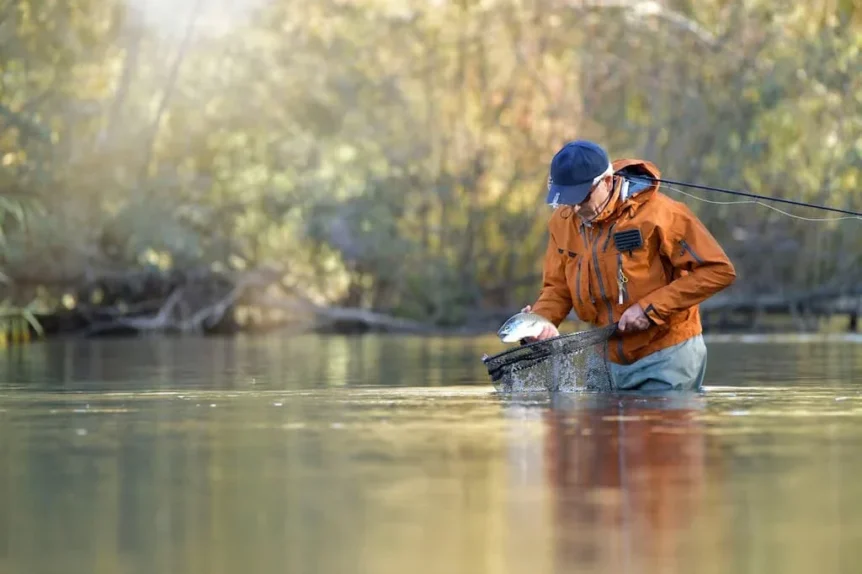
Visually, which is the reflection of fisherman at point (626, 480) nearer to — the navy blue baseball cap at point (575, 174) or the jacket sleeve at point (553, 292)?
the jacket sleeve at point (553, 292)

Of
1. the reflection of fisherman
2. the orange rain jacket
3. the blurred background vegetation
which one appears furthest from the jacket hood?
the blurred background vegetation

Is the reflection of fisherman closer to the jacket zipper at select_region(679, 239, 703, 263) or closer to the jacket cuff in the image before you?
the jacket cuff

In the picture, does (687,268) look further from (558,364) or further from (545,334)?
(558,364)

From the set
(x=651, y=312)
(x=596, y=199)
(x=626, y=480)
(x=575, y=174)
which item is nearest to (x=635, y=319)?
(x=651, y=312)

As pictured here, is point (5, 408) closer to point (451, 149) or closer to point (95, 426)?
point (95, 426)

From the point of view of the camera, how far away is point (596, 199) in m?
10.7

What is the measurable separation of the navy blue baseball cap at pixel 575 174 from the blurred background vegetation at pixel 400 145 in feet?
68.0

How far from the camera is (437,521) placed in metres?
6.41

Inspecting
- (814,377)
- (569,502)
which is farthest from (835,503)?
(814,377)

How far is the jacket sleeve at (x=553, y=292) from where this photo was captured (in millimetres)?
11398

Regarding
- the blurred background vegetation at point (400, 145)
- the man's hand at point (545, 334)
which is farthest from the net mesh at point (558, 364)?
the blurred background vegetation at point (400, 145)

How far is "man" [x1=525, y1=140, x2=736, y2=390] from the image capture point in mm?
10727

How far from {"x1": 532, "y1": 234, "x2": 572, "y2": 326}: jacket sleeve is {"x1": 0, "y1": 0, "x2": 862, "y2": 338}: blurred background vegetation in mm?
19991

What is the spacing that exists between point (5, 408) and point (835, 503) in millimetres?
6747
